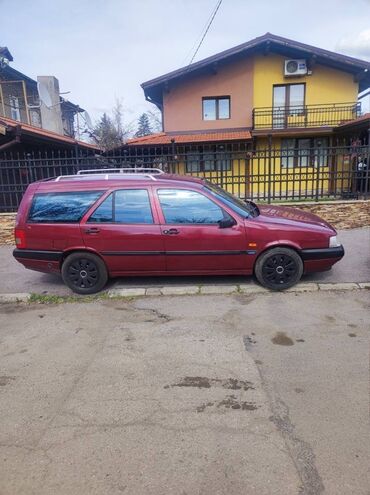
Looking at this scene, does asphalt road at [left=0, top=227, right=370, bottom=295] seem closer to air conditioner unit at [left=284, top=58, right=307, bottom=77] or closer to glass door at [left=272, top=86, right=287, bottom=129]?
glass door at [left=272, top=86, right=287, bottom=129]

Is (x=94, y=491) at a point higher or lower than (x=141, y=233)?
lower

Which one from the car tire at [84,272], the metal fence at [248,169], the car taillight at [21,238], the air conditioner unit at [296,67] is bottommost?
the car tire at [84,272]

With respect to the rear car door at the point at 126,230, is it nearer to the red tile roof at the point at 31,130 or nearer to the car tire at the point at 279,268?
the car tire at the point at 279,268

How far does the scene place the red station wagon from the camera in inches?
211

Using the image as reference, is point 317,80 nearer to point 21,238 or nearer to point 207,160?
point 207,160

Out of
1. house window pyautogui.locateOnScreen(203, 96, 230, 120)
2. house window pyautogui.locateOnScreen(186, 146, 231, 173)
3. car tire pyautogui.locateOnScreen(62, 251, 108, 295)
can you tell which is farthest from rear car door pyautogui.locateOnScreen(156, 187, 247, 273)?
house window pyautogui.locateOnScreen(203, 96, 230, 120)

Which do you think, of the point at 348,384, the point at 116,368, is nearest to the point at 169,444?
the point at 116,368

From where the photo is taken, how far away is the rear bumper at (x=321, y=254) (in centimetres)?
536

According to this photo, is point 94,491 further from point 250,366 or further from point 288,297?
point 288,297

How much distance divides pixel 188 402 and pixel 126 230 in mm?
2969

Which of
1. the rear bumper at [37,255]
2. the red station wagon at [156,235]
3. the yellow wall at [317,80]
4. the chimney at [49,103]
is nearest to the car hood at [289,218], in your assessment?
the red station wagon at [156,235]

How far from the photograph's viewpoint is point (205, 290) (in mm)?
5531

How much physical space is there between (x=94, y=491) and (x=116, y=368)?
1391mm

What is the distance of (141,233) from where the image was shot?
5402 millimetres
